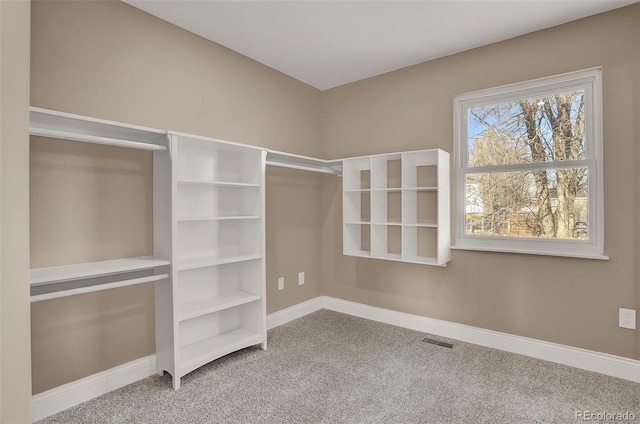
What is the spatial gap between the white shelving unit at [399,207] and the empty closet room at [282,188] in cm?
5

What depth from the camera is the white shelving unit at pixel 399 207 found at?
10.0 ft

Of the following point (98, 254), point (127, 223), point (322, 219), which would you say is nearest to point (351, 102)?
point (322, 219)

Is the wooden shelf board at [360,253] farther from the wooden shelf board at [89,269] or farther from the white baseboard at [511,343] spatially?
the wooden shelf board at [89,269]

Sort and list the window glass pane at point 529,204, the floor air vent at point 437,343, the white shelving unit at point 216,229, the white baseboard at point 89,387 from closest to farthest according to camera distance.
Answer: the white baseboard at point 89,387 → the white shelving unit at point 216,229 → the window glass pane at point 529,204 → the floor air vent at point 437,343

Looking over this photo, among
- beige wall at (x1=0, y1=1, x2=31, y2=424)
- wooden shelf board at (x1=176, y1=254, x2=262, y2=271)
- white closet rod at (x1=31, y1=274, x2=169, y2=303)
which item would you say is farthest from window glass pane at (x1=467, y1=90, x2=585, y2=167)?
beige wall at (x1=0, y1=1, x2=31, y2=424)

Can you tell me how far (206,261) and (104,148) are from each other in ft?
3.36

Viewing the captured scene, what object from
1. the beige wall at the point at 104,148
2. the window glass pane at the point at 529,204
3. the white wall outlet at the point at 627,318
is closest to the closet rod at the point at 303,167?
the beige wall at the point at 104,148

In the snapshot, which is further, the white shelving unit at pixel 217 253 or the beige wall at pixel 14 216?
the white shelving unit at pixel 217 253

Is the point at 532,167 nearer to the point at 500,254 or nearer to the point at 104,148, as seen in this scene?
the point at 500,254

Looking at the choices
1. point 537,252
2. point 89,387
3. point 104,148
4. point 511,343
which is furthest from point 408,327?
point 104,148

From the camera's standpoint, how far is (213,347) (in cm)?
262

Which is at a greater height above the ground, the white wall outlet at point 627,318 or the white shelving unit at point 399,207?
the white shelving unit at point 399,207

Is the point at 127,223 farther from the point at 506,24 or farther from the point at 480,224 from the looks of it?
the point at 506,24

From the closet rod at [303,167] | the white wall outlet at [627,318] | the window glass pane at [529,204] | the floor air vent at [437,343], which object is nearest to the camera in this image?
the white wall outlet at [627,318]
